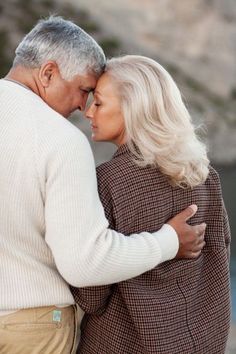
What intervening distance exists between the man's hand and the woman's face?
0.26 m

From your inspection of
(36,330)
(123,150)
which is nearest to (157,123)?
(123,150)

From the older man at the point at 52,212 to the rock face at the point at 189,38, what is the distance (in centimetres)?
1782

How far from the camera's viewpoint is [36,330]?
6.26ft

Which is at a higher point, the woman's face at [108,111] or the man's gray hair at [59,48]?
the man's gray hair at [59,48]

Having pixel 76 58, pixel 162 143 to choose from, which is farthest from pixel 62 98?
pixel 162 143

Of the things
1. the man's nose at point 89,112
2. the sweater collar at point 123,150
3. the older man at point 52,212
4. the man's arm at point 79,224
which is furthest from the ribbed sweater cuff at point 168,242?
the man's nose at point 89,112

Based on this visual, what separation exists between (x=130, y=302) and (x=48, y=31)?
75 centimetres

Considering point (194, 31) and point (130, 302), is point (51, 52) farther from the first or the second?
point (194, 31)

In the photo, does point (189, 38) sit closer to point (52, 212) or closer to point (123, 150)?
point (123, 150)

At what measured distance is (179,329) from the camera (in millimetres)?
2051

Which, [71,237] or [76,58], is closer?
[71,237]

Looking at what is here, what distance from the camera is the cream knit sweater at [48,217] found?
5.65 ft

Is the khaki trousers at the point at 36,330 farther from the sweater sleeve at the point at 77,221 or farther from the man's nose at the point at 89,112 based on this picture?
the man's nose at the point at 89,112

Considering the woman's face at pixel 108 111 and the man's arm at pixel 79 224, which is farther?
the woman's face at pixel 108 111
